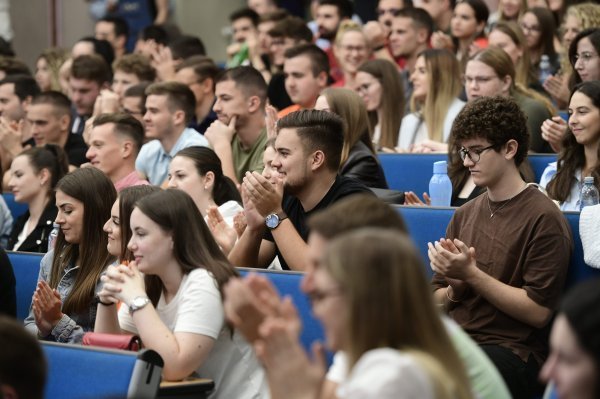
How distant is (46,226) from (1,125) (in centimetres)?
180

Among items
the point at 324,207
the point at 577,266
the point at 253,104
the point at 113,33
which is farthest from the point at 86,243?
the point at 113,33

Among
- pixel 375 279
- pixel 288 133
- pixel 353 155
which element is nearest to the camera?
pixel 375 279

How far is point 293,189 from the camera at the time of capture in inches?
174

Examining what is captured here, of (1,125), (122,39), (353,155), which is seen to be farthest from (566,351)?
(122,39)

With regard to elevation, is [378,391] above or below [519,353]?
above

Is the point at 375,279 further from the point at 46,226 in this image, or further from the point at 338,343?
the point at 46,226

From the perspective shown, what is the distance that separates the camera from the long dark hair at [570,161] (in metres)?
4.57

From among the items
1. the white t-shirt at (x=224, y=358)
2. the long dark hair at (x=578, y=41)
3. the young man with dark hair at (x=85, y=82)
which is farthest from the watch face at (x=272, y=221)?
the young man with dark hair at (x=85, y=82)

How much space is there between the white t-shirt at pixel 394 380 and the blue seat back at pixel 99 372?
1.08 m

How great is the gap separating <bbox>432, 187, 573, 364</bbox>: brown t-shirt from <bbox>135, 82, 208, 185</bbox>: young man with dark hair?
272 centimetres

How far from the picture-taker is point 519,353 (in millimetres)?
3693

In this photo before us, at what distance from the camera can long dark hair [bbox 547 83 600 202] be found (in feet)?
15.0

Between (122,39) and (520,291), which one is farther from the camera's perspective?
(122,39)

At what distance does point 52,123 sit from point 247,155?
64.6 inches
